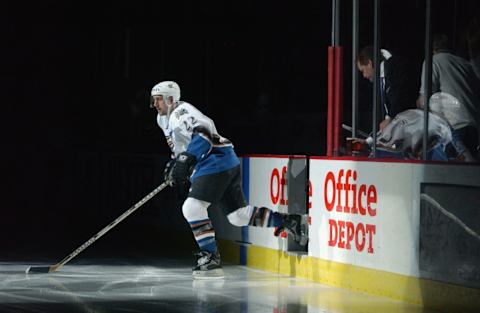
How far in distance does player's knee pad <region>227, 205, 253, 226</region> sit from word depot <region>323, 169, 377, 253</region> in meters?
0.91

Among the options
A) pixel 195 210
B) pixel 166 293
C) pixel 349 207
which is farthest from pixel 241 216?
pixel 166 293

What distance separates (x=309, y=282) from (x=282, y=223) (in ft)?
2.06

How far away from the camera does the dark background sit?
17.1 metres

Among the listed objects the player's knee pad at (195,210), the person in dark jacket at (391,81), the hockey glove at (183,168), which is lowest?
the player's knee pad at (195,210)

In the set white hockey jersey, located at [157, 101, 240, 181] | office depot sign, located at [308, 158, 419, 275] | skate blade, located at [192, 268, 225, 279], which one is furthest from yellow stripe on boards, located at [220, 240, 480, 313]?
white hockey jersey, located at [157, 101, 240, 181]

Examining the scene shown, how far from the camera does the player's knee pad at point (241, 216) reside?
9.83 meters

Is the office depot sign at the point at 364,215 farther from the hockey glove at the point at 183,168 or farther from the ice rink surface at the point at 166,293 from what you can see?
the hockey glove at the point at 183,168

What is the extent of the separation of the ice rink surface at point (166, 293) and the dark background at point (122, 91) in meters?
2.08

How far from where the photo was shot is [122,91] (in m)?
24.2

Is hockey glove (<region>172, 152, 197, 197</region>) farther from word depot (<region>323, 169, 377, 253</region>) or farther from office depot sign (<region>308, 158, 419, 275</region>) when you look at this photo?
word depot (<region>323, 169, 377, 253</region>)

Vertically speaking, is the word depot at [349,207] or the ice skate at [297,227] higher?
the word depot at [349,207]

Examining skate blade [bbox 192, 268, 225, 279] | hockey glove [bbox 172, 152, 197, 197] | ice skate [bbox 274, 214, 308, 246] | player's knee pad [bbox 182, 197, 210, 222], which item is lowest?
skate blade [bbox 192, 268, 225, 279]

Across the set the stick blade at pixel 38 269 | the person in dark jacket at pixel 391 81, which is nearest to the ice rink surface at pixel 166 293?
the stick blade at pixel 38 269

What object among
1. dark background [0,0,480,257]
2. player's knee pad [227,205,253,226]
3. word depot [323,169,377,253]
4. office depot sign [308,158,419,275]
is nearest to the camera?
office depot sign [308,158,419,275]
